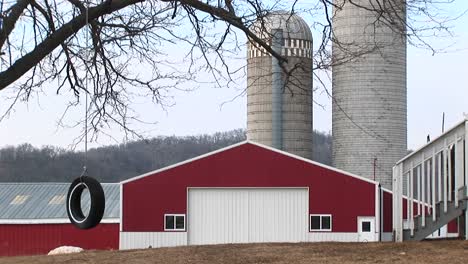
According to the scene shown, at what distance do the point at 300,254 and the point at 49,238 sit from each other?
2868 cm

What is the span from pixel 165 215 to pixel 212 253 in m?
20.8

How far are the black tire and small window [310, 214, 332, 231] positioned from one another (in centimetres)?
2182

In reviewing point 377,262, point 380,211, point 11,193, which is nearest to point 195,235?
point 380,211

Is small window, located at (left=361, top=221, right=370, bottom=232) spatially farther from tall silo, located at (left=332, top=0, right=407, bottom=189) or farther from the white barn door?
tall silo, located at (left=332, top=0, right=407, bottom=189)

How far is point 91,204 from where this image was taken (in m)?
8.23

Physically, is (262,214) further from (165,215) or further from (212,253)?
(212,253)

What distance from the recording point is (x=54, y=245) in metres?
35.4

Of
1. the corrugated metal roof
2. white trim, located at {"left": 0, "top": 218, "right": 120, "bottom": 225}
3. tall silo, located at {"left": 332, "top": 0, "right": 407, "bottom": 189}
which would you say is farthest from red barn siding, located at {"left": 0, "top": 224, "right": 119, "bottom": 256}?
tall silo, located at {"left": 332, "top": 0, "right": 407, "bottom": 189}

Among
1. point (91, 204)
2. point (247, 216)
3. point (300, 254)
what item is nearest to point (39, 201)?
point (247, 216)

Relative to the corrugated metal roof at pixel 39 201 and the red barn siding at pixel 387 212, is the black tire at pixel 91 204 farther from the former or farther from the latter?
the corrugated metal roof at pixel 39 201

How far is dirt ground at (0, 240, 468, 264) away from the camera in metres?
8.63

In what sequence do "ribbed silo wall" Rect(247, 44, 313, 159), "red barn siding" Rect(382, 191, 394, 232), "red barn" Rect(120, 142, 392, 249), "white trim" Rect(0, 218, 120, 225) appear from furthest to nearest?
"white trim" Rect(0, 218, 120, 225) < "red barn siding" Rect(382, 191, 394, 232) < "red barn" Rect(120, 142, 392, 249) < "ribbed silo wall" Rect(247, 44, 313, 159)

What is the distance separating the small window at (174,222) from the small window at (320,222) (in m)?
5.45

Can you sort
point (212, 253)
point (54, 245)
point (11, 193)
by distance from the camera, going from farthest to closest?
point (11, 193) → point (54, 245) → point (212, 253)
